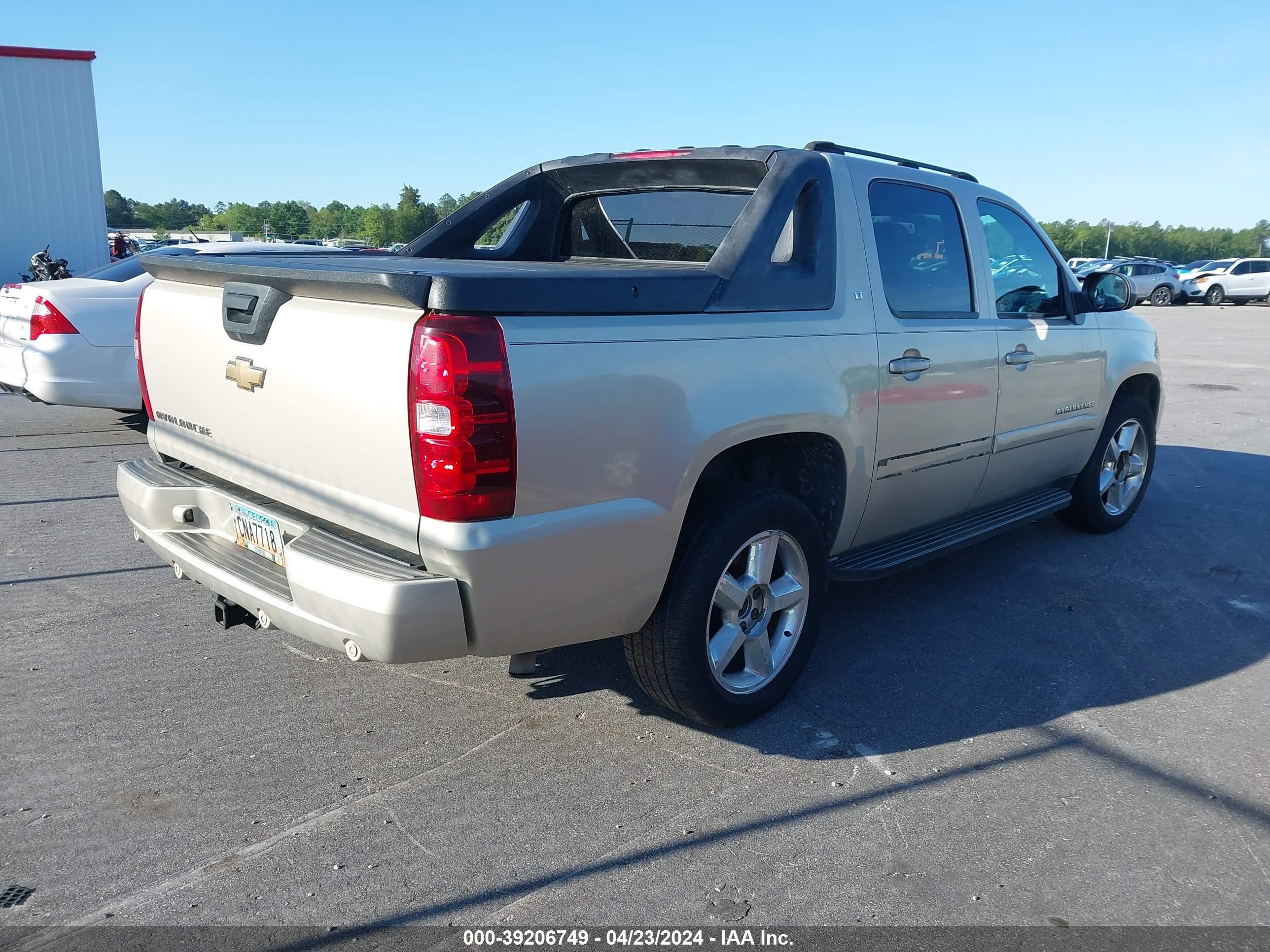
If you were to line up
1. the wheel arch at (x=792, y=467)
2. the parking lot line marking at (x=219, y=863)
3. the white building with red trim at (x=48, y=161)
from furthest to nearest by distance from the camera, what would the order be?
the white building with red trim at (x=48, y=161)
the wheel arch at (x=792, y=467)
the parking lot line marking at (x=219, y=863)

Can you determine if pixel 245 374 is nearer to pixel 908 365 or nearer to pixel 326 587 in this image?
pixel 326 587

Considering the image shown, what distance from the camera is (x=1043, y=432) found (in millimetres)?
4969

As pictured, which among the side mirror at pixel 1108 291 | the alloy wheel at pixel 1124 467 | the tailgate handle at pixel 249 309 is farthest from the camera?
the alloy wheel at pixel 1124 467

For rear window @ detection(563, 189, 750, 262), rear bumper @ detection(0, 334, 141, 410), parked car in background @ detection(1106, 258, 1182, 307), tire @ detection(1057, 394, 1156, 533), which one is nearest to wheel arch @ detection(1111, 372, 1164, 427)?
tire @ detection(1057, 394, 1156, 533)

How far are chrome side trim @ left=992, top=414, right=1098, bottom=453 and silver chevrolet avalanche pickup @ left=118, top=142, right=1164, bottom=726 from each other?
3cm

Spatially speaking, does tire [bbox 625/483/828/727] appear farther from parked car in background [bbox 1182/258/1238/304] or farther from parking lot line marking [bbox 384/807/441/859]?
parked car in background [bbox 1182/258/1238/304]

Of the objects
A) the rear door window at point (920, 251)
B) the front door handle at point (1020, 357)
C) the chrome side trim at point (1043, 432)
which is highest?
the rear door window at point (920, 251)

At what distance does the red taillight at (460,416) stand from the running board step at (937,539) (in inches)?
68.9

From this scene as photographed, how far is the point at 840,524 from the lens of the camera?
3.91 meters

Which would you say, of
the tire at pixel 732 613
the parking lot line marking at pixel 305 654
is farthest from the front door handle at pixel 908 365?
the parking lot line marking at pixel 305 654

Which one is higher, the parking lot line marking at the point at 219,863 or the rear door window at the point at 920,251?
the rear door window at the point at 920,251

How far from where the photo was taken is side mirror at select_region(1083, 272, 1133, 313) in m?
5.41

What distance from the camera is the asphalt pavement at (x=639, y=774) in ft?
8.55

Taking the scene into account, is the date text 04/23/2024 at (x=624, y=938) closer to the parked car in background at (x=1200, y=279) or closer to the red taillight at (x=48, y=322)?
the red taillight at (x=48, y=322)
